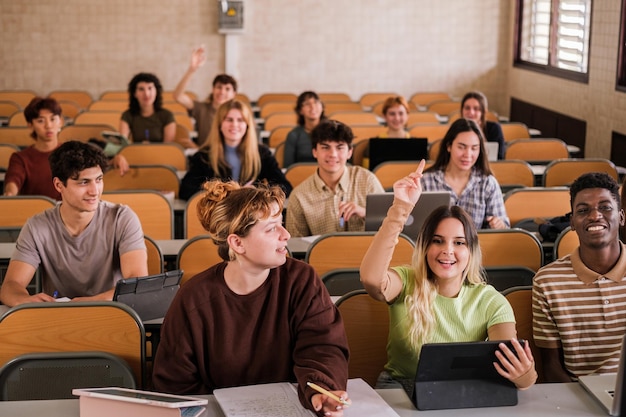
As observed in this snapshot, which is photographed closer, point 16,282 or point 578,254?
point 578,254

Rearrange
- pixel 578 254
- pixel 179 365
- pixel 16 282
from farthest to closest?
pixel 16 282
pixel 578 254
pixel 179 365

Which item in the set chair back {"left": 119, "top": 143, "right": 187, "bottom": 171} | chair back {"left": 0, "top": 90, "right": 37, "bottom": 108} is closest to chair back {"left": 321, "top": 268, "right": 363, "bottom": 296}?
chair back {"left": 119, "top": 143, "right": 187, "bottom": 171}

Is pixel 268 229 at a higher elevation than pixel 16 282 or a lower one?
higher

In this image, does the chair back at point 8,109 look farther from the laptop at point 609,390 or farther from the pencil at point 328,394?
the laptop at point 609,390

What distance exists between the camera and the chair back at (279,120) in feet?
30.1

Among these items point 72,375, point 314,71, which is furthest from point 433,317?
point 314,71

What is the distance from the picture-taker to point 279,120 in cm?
922

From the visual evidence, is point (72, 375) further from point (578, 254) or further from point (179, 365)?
point (578, 254)

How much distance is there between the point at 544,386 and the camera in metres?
2.86

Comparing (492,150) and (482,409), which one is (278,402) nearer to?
(482,409)

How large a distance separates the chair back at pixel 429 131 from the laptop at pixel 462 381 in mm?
5635

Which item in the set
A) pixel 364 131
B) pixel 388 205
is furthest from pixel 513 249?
pixel 364 131

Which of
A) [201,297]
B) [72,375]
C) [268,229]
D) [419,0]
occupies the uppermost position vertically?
[419,0]

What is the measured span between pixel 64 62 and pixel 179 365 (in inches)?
416
